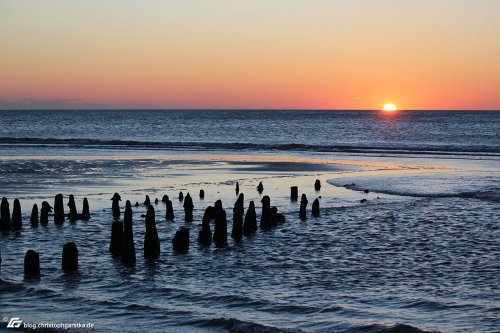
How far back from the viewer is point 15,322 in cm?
1166

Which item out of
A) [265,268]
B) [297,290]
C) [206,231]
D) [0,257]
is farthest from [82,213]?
[297,290]

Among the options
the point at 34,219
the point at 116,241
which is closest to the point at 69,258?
the point at 116,241

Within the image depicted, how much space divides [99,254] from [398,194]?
55.4 ft

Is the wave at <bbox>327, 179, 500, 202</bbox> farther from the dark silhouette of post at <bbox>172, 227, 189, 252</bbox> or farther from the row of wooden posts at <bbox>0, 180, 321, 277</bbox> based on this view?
the dark silhouette of post at <bbox>172, 227, 189, 252</bbox>

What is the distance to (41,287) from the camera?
1427cm

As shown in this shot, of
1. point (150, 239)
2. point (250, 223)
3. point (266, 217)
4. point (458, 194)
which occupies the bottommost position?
point (458, 194)

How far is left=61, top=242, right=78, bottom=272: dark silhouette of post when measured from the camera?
15500 millimetres

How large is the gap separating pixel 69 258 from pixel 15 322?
3.93 m

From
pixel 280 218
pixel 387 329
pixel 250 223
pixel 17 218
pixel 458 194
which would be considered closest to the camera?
pixel 387 329

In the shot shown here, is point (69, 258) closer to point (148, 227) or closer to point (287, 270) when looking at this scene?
point (148, 227)

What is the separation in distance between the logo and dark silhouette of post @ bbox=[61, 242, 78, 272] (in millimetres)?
3625

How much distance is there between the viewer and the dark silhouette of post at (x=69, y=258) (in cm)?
1550

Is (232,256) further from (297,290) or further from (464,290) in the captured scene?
(464,290)

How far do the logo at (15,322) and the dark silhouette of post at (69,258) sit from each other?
143 inches
